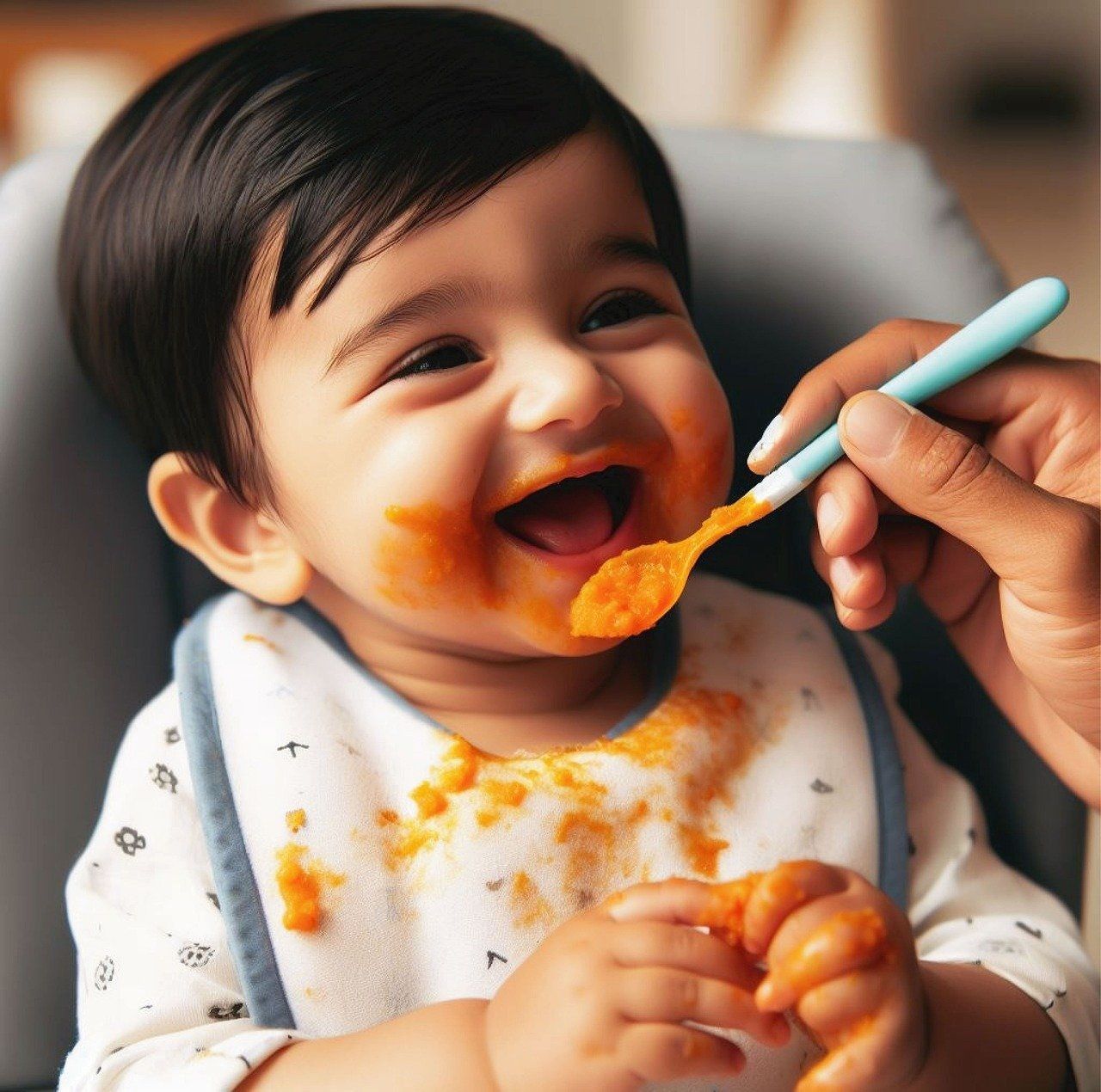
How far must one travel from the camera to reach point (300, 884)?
0.85m

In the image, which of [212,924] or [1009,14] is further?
[1009,14]

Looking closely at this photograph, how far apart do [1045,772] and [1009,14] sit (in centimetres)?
336

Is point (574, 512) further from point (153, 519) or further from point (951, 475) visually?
point (153, 519)

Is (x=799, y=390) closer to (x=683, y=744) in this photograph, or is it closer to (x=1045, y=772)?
(x=683, y=744)

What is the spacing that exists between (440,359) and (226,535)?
23 cm

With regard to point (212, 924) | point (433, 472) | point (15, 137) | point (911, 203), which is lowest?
Result: point (15, 137)

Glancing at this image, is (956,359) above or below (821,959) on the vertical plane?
above

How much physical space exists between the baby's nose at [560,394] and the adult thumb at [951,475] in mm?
151

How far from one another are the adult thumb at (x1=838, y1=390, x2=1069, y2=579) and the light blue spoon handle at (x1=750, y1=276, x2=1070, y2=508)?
0.03 metres

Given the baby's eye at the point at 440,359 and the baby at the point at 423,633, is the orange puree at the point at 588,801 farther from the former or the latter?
the baby's eye at the point at 440,359

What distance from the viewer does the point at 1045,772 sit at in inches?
39.9

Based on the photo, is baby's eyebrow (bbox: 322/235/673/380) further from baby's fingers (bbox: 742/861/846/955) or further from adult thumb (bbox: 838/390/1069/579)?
baby's fingers (bbox: 742/861/846/955)

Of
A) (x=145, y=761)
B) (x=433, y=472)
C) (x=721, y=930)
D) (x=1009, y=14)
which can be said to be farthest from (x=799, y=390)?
→ (x=1009, y=14)

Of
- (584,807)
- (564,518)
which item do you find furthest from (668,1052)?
(564,518)
